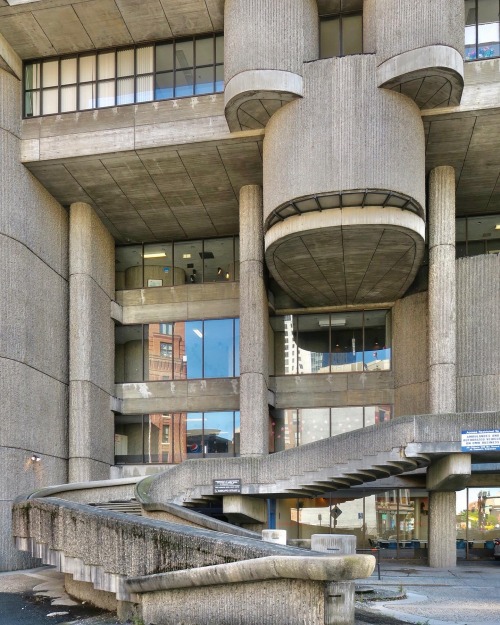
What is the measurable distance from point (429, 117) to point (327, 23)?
559 cm

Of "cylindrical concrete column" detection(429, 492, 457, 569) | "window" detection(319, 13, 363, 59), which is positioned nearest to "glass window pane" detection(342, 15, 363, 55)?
"window" detection(319, 13, 363, 59)

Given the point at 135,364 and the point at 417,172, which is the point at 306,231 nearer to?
the point at 417,172

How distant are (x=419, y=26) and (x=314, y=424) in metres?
17.7

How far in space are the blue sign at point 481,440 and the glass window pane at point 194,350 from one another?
14056mm

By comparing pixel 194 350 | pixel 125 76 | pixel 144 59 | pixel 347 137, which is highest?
pixel 144 59

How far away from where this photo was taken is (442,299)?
2822 cm

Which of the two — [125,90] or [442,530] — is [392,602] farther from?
[125,90]

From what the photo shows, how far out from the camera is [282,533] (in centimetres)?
1722

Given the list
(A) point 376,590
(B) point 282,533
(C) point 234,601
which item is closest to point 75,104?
(B) point 282,533

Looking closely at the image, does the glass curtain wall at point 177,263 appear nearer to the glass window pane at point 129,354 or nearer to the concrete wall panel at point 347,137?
the glass window pane at point 129,354

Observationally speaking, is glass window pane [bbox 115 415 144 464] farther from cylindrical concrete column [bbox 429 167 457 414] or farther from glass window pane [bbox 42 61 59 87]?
glass window pane [bbox 42 61 59 87]

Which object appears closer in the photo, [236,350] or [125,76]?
[125,76]

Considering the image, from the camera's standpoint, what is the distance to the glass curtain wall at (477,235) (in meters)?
33.9

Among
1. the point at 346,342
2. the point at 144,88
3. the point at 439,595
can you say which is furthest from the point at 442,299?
the point at 144,88
